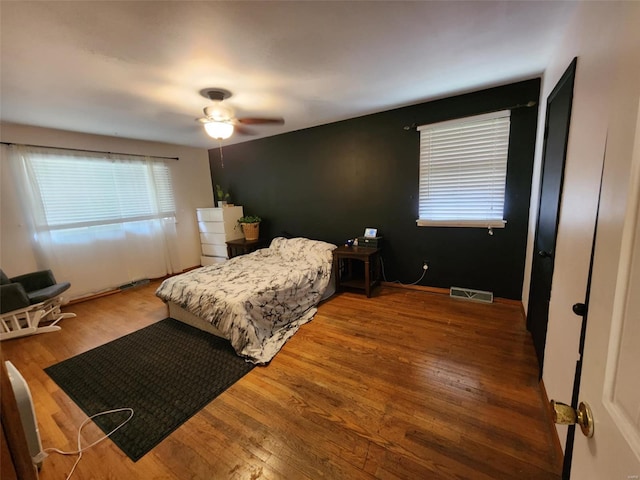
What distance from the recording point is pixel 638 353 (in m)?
0.42

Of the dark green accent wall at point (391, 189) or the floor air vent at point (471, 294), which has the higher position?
the dark green accent wall at point (391, 189)

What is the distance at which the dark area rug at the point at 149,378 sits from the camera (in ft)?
5.35

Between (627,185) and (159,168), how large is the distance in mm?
5371

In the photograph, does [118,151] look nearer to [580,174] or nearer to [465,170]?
[465,170]

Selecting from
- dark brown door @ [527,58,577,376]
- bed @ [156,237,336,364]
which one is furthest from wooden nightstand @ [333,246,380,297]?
dark brown door @ [527,58,577,376]

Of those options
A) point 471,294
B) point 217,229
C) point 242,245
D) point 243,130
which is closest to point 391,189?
point 471,294

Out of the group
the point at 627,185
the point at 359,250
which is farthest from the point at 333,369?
the point at 627,185

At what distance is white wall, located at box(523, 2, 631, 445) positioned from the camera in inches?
41.3

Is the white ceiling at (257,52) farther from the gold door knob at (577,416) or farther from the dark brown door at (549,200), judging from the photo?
the gold door knob at (577,416)

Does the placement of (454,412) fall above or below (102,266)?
below

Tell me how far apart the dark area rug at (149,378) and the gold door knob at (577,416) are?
1.93 meters

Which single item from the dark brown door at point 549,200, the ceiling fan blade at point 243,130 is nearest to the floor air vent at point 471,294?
the dark brown door at point 549,200

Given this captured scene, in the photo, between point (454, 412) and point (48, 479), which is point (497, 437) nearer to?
point (454, 412)

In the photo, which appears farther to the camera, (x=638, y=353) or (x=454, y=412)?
(x=454, y=412)
